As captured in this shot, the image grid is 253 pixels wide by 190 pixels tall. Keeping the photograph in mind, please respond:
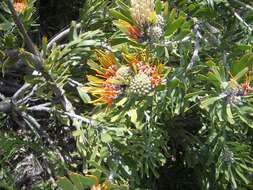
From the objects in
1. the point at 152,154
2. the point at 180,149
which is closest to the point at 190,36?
the point at 152,154

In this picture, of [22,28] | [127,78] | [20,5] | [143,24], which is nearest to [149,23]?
[143,24]

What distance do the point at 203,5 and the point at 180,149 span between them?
2.96 feet

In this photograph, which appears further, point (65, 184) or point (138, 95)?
point (138, 95)

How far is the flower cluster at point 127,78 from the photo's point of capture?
1568mm

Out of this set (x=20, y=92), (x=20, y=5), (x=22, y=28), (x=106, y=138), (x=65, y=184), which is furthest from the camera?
(x=20, y=92)

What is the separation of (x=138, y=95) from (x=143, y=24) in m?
0.22

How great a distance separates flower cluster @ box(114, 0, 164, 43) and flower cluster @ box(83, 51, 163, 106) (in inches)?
2.9

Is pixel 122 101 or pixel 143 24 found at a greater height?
pixel 143 24

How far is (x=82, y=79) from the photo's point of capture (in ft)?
8.13

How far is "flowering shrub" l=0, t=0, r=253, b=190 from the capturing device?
1615 mm

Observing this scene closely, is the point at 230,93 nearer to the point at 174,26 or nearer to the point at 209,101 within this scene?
the point at 209,101

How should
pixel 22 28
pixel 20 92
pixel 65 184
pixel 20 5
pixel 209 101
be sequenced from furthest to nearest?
pixel 20 92
pixel 20 5
pixel 22 28
pixel 209 101
pixel 65 184

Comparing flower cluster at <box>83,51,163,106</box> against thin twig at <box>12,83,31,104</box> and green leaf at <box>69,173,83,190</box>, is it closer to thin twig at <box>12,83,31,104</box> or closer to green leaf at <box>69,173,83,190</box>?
green leaf at <box>69,173,83,190</box>

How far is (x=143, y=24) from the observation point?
1.58 meters
